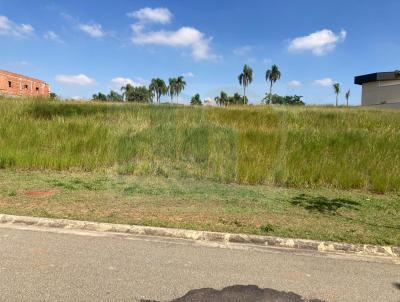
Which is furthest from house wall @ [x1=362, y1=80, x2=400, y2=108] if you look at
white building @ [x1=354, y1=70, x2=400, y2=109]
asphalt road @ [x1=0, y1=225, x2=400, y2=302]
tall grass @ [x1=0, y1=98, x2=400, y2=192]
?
asphalt road @ [x1=0, y1=225, x2=400, y2=302]

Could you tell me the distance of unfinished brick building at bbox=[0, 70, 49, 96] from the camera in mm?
65500

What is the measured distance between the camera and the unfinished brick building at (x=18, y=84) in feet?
215

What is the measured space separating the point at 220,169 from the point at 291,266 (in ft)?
19.8

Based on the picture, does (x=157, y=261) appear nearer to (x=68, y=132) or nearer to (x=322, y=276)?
(x=322, y=276)

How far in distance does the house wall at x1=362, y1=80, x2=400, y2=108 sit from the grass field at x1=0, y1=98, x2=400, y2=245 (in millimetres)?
22765

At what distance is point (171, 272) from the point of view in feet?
13.7

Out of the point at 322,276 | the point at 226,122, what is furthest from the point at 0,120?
the point at 322,276

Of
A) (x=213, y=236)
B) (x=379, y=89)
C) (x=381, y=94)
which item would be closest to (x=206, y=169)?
(x=213, y=236)

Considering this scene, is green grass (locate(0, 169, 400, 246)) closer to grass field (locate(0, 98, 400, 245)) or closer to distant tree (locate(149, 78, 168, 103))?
grass field (locate(0, 98, 400, 245))

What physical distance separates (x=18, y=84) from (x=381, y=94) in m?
62.2

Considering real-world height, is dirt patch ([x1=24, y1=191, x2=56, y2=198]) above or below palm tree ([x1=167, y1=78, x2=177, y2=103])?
below

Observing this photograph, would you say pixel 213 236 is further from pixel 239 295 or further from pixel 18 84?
pixel 18 84

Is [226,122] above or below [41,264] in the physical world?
above

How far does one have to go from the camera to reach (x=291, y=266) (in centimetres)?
447
